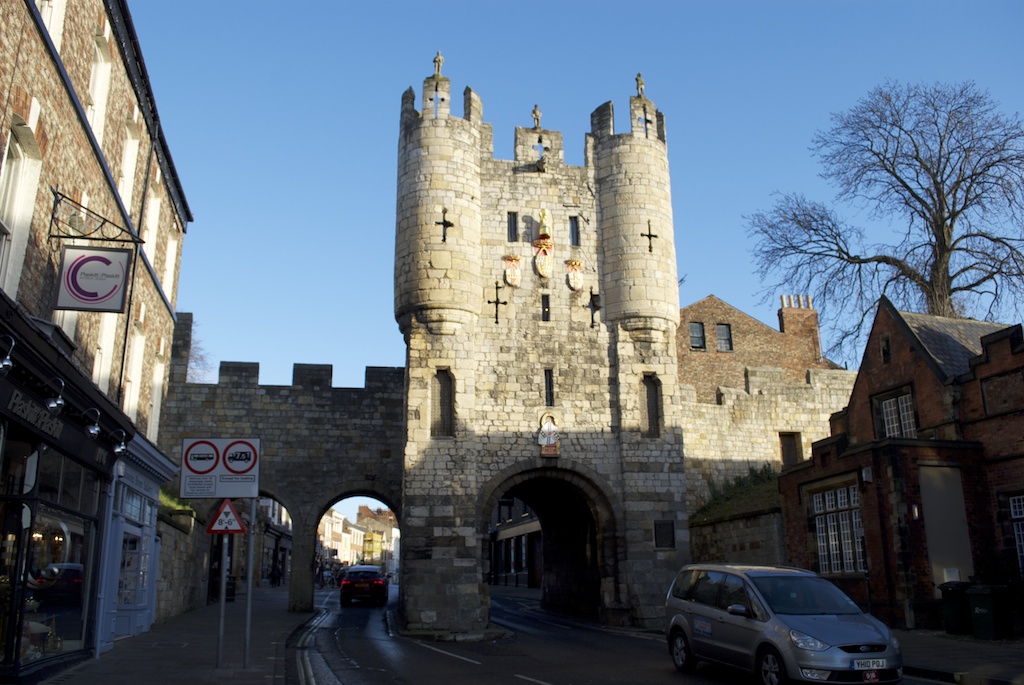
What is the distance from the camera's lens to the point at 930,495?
17141mm

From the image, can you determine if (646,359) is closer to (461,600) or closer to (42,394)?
(461,600)

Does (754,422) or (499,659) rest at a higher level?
(754,422)

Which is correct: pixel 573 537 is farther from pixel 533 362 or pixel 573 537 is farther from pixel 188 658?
pixel 188 658

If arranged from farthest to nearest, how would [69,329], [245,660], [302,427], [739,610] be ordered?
1. [302,427]
2. [69,329]
3. [245,660]
4. [739,610]

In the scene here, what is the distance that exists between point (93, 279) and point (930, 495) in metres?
15.6

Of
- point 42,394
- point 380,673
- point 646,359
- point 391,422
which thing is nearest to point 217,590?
point 391,422

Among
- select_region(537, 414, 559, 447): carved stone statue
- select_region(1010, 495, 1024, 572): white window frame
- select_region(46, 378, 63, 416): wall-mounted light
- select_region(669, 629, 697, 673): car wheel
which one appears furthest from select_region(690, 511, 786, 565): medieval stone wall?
select_region(46, 378, 63, 416): wall-mounted light

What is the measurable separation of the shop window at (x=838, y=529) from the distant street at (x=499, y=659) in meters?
4.25

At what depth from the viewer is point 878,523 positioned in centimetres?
1708

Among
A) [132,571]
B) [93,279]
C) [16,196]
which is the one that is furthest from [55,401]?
[132,571]

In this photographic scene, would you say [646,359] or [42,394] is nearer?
[42,394]

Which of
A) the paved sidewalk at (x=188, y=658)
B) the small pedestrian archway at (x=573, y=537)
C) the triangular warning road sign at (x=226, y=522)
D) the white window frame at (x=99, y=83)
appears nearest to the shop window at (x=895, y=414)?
the small pedestrian archway at (x=573, y=537)

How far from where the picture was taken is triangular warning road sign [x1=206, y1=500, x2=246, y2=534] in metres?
11.7

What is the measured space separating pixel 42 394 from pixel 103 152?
492 cm
